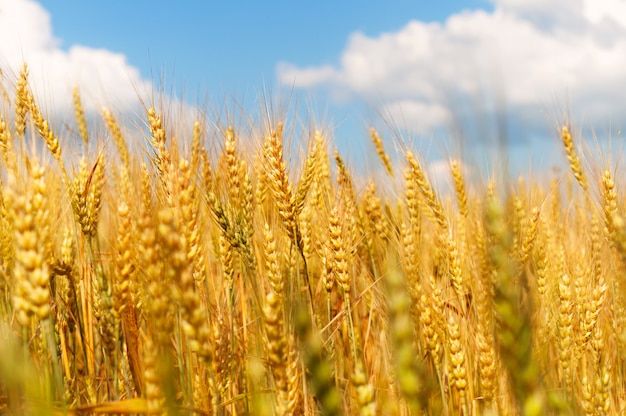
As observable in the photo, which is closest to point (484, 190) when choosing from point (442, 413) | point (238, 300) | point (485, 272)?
point (485, 272)

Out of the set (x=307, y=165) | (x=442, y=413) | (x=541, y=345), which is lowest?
(x=442, y=413)

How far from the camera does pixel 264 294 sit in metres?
1.96

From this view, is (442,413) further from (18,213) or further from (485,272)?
(18,213)

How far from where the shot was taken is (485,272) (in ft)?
5.02

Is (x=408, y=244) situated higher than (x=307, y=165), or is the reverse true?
(x=307, y=165)

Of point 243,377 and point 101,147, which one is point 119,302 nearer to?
point 243,377

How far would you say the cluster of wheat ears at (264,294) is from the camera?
1078 mm

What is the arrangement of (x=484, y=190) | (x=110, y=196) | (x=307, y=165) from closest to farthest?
(x=484, y=190), (x=307, y=165), (x=110, y=196)

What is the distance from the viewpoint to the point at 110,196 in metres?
2.60

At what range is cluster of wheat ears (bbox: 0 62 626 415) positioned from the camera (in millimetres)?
1078

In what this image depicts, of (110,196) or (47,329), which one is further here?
(110,196)

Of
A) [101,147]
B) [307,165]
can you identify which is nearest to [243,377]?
[307,165]

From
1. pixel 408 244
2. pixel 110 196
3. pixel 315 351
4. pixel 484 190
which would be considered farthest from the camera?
pixel 110 196

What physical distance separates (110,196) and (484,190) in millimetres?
1696
